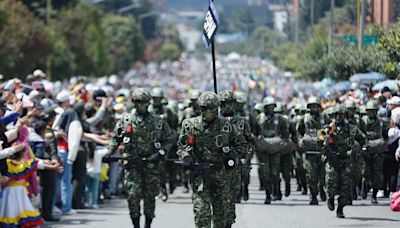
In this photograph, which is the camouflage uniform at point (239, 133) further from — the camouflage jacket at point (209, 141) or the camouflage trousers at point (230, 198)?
the camouflage jacket at point (209, 141)

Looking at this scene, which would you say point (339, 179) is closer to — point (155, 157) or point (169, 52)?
point (155, 157)

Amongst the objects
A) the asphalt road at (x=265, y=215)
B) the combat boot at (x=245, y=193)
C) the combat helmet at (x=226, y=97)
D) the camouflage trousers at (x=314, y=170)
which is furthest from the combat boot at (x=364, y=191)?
the combat helmet at (x=226, y=97)

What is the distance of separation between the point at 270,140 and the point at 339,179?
142 inches

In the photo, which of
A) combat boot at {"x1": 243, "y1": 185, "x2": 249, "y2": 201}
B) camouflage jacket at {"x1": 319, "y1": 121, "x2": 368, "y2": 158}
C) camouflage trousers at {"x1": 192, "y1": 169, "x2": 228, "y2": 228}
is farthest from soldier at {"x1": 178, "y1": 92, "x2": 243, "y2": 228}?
combat boot at {"x1": 243, "y1": 185, "x2": 249, "y2": 201}

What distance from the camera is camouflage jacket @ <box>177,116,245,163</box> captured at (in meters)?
15.9

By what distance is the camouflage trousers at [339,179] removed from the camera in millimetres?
20594

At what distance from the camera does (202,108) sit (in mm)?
15836

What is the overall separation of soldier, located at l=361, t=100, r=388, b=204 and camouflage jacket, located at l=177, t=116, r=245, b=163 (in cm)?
803

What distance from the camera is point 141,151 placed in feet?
58.0

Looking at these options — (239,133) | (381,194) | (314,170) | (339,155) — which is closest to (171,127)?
(314,170)

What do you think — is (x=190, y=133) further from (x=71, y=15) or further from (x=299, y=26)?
(x=71, y=15)

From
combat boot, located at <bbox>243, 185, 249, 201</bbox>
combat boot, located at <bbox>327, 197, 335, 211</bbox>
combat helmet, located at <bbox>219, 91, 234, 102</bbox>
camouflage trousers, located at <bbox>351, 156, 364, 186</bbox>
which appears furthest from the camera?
combat boot, located at <bbox>243, 185, 249, 201</bbox>

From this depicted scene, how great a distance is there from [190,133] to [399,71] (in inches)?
419

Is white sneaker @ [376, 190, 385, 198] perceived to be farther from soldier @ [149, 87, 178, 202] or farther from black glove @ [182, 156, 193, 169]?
black glove @ [182, 156, 193, 169]
